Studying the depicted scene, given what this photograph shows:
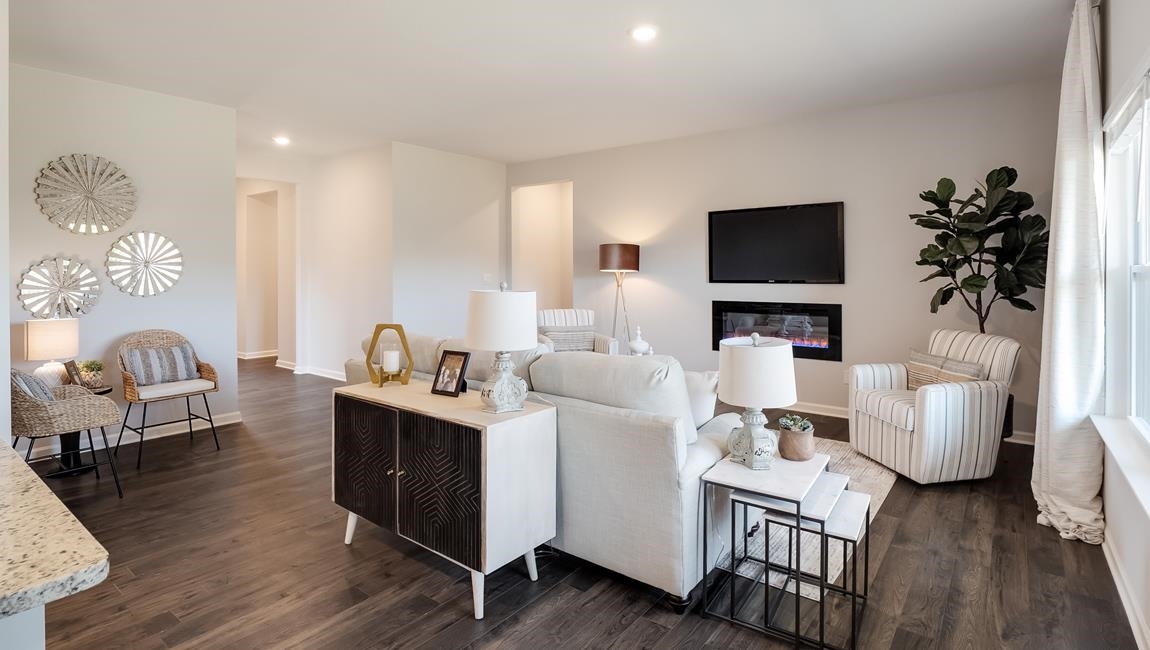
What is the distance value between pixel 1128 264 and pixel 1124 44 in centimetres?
96

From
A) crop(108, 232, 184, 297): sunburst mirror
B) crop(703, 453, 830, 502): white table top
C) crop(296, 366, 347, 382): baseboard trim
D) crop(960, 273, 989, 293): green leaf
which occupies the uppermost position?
crop(108, 232, 184, 297): sunburst mirror

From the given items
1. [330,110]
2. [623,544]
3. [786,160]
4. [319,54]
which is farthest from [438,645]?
[786,160]

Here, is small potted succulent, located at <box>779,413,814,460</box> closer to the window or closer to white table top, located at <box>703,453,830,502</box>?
white table top, located at <box>703,453,830,502</box>

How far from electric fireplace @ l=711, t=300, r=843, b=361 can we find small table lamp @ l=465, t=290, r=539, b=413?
3727mm

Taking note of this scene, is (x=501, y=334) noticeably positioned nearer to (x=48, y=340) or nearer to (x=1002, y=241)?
(x=48, y=340)

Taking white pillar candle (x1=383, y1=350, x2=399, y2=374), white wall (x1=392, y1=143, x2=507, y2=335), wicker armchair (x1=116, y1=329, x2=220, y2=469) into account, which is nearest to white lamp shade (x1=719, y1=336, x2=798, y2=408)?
white pillar candle (x1=383, y1=350, x2=399, y2=374)

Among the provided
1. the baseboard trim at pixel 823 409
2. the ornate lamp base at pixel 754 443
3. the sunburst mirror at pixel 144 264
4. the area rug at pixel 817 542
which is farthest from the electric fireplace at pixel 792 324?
the sunburst mirror at pixel 144 264

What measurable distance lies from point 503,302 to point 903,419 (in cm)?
264

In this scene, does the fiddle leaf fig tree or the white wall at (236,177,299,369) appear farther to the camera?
the white wall at (236,177,299,369)

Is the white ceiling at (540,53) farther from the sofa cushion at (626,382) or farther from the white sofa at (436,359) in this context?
the sofa cushion at (626,382)

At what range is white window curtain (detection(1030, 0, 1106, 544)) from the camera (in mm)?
2816

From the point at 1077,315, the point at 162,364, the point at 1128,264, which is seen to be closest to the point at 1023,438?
the point at 1077,315

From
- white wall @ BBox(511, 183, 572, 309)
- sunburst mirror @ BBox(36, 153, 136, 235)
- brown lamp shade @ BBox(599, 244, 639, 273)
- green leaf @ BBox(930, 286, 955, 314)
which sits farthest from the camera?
white wall @ BBox(511, 183, 572, 309)

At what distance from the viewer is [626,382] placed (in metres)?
2.32
